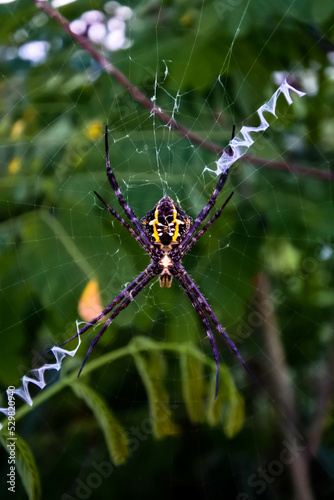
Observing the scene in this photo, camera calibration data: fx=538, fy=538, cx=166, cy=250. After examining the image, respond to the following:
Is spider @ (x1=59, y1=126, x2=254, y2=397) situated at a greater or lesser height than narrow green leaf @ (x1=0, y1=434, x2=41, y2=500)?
greater

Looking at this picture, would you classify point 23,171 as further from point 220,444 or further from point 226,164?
point 220,444

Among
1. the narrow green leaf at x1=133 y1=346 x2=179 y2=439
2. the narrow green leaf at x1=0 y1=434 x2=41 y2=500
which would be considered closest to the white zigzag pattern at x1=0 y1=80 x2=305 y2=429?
the narrow green leaf at x1=133 y1=346 x2=179 y2=439

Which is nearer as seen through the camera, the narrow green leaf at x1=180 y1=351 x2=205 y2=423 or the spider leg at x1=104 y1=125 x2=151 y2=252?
the narrow green leaf at x1=180 y1=351 x2=205 y2=423

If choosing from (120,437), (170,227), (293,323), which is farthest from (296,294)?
(120,437)

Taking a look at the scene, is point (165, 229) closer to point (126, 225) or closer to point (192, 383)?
point (126, 225)

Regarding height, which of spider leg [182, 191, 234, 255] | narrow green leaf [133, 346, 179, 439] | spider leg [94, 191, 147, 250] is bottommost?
narrow green leaf [133, 346, 179, 439]

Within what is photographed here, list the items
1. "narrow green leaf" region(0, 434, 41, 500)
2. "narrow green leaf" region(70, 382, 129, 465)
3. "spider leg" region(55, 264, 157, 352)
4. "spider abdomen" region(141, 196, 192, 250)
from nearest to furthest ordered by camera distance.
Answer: "narrow green leaf" region(0, 434, 41, 500), "narrow green leaf" region(70, 382, 129, 465), "spider abdomen" region(141, 196, 192, 250), "spider leg" region(55, 264, 157, 352)

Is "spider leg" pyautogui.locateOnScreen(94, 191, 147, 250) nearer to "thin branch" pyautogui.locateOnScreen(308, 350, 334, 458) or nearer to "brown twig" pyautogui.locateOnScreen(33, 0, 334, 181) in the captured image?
"brown twig" pyautogui.locateOnScreen(33, 0, 334, 181)
